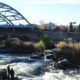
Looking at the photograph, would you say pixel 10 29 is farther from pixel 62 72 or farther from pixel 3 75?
pixel 3 75

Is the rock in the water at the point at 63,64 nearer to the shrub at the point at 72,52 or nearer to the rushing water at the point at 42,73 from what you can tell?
the rushing water at the point at 42,73

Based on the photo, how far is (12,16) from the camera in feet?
493

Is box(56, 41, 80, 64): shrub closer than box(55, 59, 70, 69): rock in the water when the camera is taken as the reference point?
No

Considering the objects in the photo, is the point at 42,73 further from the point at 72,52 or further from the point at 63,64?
the point at 72,52

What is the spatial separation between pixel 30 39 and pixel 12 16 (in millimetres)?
36535

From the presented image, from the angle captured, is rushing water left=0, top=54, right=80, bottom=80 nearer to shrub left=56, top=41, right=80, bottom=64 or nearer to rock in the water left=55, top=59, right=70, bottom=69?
rock in the water left=55, top=59, right=70, bottom=69

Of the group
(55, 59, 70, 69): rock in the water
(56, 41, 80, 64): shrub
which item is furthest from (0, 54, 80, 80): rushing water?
(56, 41, 80, 64): shrub

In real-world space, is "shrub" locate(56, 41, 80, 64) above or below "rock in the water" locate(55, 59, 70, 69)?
above

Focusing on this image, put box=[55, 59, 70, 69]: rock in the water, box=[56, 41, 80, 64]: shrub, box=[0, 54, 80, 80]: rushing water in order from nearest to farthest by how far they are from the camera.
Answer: box=[0, 54, 80, 80]: rushing water, box=[55, 59, 70, 69]: rock in the water, box=[56, 41, 80, 64]: shrub

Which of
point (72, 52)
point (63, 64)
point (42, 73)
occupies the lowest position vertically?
point (42, 73)

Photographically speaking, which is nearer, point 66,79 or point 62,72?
point 66,79

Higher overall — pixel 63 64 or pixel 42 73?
pixel 63 64

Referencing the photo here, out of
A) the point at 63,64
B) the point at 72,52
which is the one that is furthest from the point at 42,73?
the point at 72,52

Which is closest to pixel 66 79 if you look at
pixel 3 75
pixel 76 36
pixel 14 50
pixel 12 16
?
pixel 3 75
